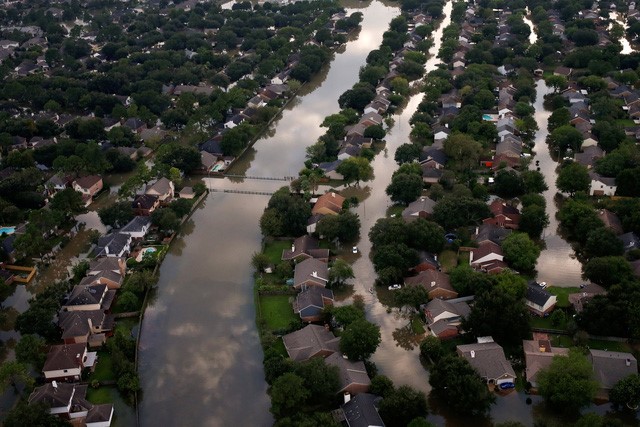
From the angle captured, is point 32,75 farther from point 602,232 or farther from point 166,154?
point 602,232

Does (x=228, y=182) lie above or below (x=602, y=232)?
below

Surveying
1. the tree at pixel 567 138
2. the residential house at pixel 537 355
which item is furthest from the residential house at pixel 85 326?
the tree at pixel 567 138

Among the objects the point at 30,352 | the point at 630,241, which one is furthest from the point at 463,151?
the point at 30,352

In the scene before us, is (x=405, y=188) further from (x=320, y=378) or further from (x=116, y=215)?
(x=116, y=215)

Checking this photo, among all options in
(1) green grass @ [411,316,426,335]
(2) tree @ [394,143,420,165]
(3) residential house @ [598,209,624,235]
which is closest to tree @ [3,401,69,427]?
(1) green grass @ [411,316,426,335]

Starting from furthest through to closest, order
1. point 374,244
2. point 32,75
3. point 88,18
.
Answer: point 88,18 < point 32,75 < point 374,244

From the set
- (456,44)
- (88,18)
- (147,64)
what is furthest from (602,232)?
(88,18)

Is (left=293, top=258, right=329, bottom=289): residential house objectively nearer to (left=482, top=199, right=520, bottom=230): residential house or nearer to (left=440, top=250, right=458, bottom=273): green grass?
(left=440, top=250, right=458, bottom=273): green grass
